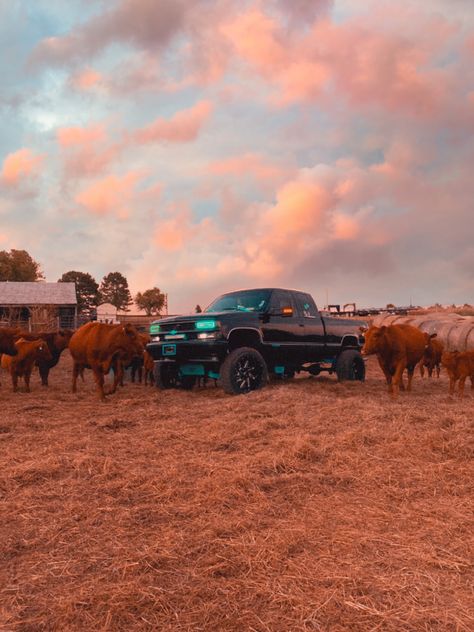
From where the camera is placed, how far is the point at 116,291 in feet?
299

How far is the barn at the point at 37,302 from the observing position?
43.5 m

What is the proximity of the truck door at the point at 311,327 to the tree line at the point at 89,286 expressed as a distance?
5751 cm

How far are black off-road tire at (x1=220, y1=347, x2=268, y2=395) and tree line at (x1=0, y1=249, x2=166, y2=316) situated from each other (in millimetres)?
58870

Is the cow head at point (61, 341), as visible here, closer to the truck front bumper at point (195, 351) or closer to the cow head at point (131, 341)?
the cow head at point (131, 341)

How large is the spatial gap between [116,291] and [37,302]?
45082 millimetres

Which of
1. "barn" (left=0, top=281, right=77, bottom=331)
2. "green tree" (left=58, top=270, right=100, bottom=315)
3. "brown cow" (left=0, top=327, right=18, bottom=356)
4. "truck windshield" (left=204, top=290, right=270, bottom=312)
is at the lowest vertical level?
"brown cow" (left=0, top=327, right=18, bottom=356)

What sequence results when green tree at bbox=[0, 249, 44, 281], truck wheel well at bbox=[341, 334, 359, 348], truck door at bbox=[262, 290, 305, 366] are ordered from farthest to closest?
green tree at bbox=[0, 249, 44, 281] < truck wheel well at bbox=[341, 334, 359, 348] < truck door at bbox=[262, 290, 305, 366]

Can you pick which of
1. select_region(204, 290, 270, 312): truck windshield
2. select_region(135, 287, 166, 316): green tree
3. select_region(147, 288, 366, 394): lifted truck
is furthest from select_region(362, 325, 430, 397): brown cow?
select_region(135, 287, 166, 316): green tree

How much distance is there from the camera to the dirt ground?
2895 mm

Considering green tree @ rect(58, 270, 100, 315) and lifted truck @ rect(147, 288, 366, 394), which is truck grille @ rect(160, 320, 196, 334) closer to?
lifted truck @ rect(147, 288, 366, 394)

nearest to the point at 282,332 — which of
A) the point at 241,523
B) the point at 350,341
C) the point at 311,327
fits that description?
the point at 311,327

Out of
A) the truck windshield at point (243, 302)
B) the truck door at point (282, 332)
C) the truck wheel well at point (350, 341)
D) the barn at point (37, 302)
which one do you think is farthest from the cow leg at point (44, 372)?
the barn at point (37, 302)

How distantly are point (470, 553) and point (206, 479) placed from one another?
2.49 m

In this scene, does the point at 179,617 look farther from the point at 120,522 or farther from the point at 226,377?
the point at 226,377
